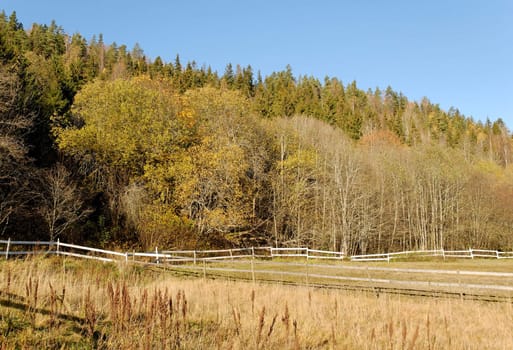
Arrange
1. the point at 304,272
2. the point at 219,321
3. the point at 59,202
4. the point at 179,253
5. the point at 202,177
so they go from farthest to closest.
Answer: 1. the point at 202,177
2. the point at 179,253
3. the point at 59,202
4. the point at 304,272
5. the point at 219,321

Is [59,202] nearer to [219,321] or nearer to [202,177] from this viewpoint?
[202,177]

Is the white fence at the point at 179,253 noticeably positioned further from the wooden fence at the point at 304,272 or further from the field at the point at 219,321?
the field at the point at 219,321

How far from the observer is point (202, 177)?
30750 mm

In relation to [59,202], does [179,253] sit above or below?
below

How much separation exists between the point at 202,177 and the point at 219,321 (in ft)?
78.6

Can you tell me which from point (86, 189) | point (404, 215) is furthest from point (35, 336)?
point (404, 215)

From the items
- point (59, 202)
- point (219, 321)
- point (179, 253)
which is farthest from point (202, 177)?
point (219, 321)

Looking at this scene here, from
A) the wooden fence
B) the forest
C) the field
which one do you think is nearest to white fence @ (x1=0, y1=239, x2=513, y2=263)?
the wooden fence

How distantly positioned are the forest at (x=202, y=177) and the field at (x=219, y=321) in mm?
16998

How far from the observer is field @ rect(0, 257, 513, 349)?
4.27 m

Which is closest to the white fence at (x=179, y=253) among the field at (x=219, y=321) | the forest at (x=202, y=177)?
the forest at (x=202, y=177)

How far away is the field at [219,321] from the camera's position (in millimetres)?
4270

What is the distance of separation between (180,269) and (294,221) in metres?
19.4

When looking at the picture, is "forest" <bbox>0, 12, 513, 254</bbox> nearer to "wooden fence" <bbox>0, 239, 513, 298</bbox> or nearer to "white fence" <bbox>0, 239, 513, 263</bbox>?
"white fence" <bbox>0, 239, 513, 263</bbox>
